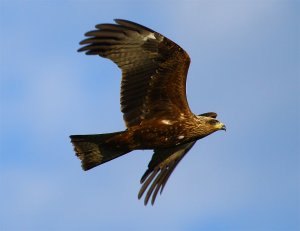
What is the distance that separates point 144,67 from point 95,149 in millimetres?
2009

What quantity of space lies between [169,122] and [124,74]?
1372mm

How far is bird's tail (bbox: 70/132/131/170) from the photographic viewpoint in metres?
24.1

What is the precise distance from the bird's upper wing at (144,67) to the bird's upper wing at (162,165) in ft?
5.10

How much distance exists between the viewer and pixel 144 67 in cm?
2389

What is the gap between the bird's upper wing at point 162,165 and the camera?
25.2 m

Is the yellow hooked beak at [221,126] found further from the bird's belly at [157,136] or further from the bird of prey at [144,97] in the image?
the bird's belly at [157,136]

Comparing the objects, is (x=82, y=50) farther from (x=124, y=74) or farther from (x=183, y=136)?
(x=183, y=136)

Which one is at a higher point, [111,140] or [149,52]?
[149,52]

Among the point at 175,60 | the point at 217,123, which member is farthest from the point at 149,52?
the point at 217,123

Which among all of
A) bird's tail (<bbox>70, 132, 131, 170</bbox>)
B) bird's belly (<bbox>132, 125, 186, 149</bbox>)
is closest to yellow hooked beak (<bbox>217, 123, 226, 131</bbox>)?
bird's belly (<bbox>132, 125, 186, 149</bbox>)

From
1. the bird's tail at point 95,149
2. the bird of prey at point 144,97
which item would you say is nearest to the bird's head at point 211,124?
the bird of prey at point 144,97

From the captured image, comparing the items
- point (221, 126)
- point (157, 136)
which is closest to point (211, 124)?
point (221, 126)

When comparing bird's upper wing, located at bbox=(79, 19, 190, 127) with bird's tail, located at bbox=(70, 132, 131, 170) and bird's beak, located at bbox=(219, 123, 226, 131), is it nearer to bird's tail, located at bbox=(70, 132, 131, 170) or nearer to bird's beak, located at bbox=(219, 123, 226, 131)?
bird's tail, located at bbox=(70, 132, 131, 170)

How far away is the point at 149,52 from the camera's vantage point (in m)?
23.8
